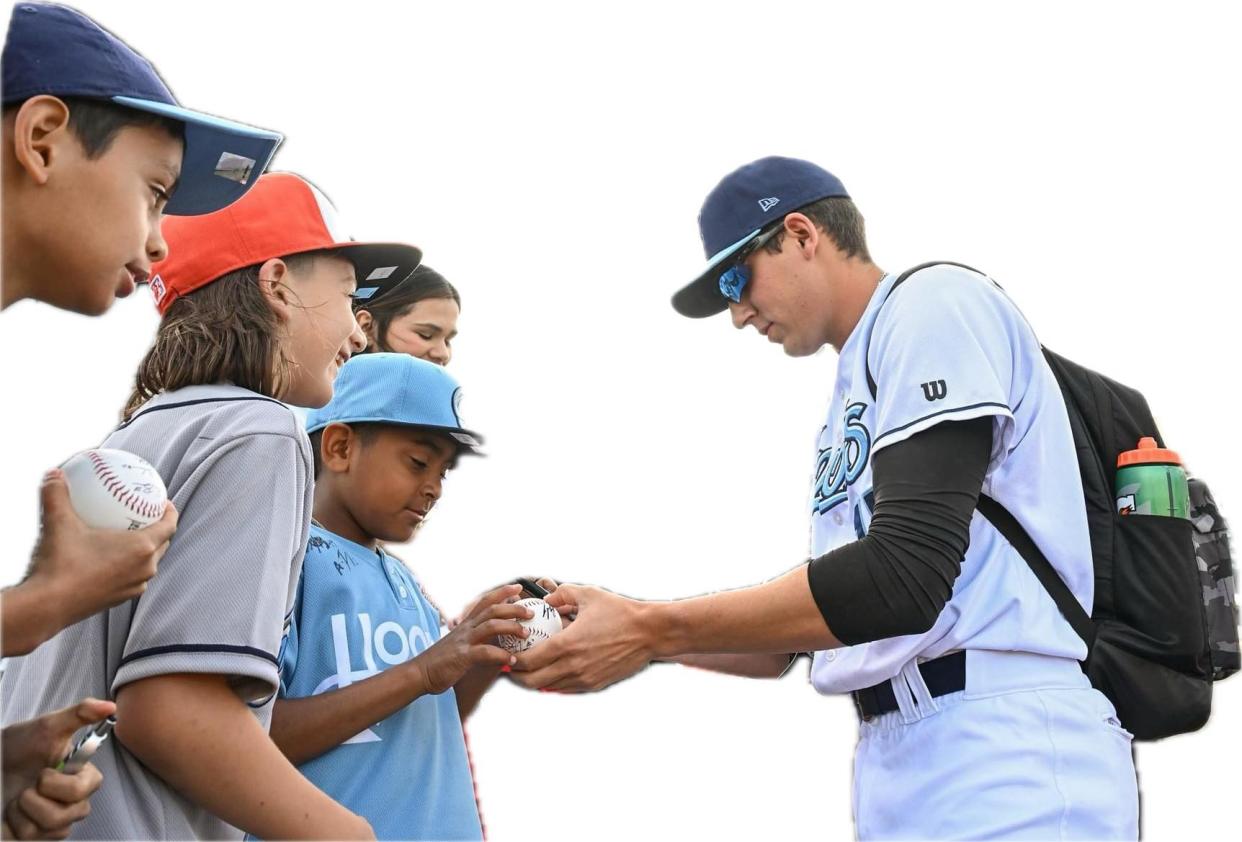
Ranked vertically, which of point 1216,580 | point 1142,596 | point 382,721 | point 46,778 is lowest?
point 382,721

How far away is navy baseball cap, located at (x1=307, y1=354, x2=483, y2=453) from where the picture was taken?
3875mm

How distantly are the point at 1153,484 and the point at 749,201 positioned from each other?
→ 4.88 ft

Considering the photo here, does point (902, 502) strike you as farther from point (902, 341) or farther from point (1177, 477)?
point (1177, 477)

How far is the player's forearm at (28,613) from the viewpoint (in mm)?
2105

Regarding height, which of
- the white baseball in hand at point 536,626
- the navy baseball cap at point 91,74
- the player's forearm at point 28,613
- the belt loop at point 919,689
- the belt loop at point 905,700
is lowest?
the white baseball in hand at point 536,626

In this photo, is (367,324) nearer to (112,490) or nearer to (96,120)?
(96,120)

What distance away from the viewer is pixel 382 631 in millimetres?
3426

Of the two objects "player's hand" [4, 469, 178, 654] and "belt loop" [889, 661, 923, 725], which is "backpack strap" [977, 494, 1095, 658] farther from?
"player's hand" [4, 469, 178, 654]

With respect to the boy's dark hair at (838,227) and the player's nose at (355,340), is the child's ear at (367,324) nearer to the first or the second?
the player's nose at (355,340)

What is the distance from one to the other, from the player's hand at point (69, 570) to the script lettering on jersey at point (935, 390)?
6.26ft

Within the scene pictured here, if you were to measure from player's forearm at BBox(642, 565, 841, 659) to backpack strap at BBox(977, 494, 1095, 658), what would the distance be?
54cm

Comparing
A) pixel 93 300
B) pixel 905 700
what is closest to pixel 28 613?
pixel 93 300

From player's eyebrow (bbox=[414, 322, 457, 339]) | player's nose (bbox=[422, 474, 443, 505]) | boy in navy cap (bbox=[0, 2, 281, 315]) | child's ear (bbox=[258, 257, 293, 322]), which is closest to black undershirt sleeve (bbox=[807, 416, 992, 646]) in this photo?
player's nose (bbox=[422, 474, 443, 505])

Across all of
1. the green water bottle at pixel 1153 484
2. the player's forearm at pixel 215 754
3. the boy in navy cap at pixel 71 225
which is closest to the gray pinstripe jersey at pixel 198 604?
the player's forearm at pixel 215 754
